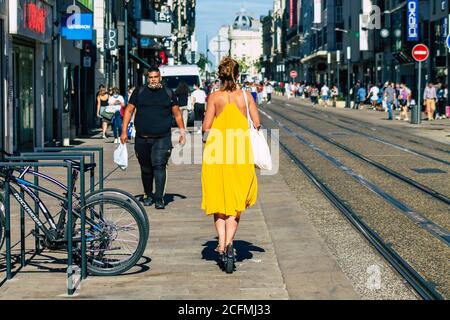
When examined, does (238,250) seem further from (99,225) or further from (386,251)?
(99,225)

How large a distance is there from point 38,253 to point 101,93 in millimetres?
22000

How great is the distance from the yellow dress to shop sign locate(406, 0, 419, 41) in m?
52.3

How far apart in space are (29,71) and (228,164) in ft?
58.1

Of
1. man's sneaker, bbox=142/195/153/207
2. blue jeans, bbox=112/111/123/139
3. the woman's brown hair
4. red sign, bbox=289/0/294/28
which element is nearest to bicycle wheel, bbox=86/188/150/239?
the woman's brown hair

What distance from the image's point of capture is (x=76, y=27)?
2784 cm

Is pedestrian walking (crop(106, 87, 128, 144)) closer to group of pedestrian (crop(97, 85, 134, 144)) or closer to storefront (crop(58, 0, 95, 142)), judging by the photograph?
group of pedestrian (crop(97, 85, 134, 144))

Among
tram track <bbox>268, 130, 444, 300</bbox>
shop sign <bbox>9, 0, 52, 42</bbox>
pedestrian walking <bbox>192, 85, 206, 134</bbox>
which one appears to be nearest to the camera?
tram track <bbox>268, 130, 444, 300</bbox>

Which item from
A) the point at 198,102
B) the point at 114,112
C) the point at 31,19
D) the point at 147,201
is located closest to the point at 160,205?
the point at 147,201

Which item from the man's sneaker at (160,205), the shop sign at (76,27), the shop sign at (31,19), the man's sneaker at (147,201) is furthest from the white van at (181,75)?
the man's sneaker at (160,205)

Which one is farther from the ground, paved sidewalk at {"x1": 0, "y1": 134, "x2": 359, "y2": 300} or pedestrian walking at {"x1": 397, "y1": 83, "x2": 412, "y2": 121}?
pedestrian walking at {"x1": 397, "y1": 83, "x2": 412, "y2": 121}

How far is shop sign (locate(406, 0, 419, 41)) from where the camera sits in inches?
2322

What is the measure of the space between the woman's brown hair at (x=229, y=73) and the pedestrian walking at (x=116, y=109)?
1918cm

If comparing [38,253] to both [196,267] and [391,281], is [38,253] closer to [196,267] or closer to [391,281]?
[196,267]

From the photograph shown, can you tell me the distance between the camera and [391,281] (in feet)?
26.1
